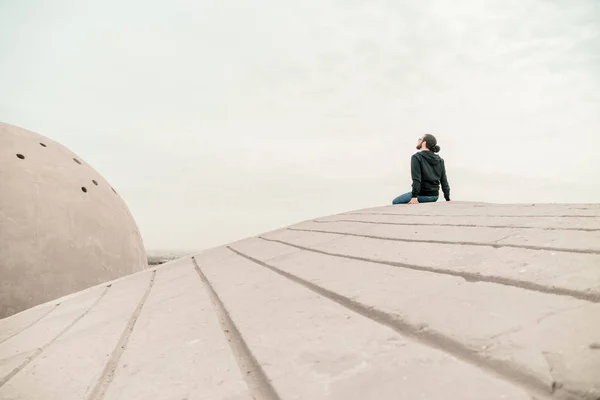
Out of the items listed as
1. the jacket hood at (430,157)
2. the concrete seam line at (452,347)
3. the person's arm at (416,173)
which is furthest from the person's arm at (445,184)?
the concrete seam line at (452,347)

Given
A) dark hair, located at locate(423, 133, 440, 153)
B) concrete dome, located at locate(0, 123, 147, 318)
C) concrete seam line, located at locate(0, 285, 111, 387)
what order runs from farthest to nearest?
concrete dome, located at locate(0, 123, 147, 318), dark hair, located at locate(423, 133, 440, 153), concrete seam line, located at locate(0, 285, 111, 387)

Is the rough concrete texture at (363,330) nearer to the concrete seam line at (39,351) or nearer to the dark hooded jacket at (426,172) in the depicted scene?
the concrete seam line at (39,351)

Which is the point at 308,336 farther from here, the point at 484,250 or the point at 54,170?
the point at 54,170

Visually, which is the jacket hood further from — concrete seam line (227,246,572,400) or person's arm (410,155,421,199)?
concrete seam line (227,246,572,400)

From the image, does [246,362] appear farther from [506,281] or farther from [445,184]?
[445,184]

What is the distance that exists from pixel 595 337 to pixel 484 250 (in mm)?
917

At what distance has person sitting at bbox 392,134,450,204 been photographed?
495 cm

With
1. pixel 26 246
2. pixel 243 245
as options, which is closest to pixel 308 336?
pixel 243 245

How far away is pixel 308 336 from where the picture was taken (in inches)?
45.5

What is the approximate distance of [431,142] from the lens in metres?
5.12

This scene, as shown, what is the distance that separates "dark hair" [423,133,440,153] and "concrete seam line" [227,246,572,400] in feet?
13.7

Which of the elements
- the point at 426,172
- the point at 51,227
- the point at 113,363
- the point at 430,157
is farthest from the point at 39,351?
the point at 51,227

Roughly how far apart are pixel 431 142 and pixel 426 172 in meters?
0.45

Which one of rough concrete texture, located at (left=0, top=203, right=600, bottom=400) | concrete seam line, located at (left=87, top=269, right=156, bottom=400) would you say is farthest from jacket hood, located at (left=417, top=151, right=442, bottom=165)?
concrete seam line, located at (left=87, top=269, right=156, bottom=400)
